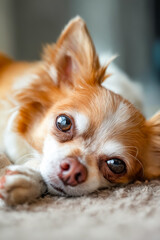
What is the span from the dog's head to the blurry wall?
2.72 meters

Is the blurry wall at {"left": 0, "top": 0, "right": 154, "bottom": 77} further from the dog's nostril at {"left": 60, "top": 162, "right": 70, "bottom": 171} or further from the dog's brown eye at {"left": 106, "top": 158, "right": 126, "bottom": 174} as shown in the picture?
the dog's nostril at {"left": 60, "top": 162, "right": 70, "bottom": 171}

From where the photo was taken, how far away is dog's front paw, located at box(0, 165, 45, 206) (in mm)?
1119

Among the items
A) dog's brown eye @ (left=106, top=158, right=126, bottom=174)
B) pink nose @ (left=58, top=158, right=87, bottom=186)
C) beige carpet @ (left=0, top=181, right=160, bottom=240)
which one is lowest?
beige carpet @ (left=0, top=181, right=160, bottom=240)

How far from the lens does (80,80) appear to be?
5.87ft

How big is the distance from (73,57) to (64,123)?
0.50 meters

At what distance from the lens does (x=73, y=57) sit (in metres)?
1.85

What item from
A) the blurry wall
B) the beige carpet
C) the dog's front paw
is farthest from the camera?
the blurry wall

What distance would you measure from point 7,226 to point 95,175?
1.86 feet

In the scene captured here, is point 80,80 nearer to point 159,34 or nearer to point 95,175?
point 95,175

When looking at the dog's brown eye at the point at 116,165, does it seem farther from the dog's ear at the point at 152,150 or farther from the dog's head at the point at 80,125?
the dog's ear at the point at 152,150

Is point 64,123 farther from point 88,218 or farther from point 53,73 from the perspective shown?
point 88,218

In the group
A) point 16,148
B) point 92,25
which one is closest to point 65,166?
point 16,148

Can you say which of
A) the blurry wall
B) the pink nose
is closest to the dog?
the pink nose

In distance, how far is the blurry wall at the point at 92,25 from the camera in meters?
4.61
